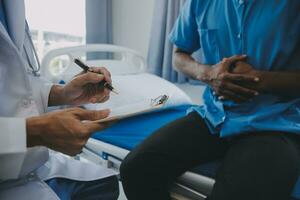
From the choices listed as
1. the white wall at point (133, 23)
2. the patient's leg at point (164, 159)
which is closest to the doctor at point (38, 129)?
the patient's leg at point (164, 159)

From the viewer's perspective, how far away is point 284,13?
3.45 feet

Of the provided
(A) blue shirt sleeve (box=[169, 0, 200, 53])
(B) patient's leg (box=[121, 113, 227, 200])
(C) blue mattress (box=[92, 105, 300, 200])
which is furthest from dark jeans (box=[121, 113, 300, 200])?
(A) blue shirt sleeve (box=[169, 0, 200, 53])

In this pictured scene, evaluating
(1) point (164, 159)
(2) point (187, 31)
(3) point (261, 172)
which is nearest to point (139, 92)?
(2) point (187, 31)

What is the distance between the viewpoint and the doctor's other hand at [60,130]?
2.30ft

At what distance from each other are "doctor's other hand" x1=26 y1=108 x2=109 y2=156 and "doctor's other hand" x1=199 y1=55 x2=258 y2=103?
0.51m

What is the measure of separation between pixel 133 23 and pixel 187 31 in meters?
1.40

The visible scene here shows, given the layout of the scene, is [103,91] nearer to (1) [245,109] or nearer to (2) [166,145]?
(2) [166,145]

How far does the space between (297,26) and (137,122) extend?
0.80 metres

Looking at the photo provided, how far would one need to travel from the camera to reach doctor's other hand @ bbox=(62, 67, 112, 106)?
105 cm

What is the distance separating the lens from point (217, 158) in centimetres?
112

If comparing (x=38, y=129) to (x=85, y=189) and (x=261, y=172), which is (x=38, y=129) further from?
(x=261, y=172)

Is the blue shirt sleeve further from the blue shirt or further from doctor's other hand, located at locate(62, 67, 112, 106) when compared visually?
doctor's other hand, located at locate(62, 67, 112, 106)

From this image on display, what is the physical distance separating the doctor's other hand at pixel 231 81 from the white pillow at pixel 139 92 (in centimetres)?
51

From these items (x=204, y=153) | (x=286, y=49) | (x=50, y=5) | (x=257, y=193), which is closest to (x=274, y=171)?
(x=257, y=193)
